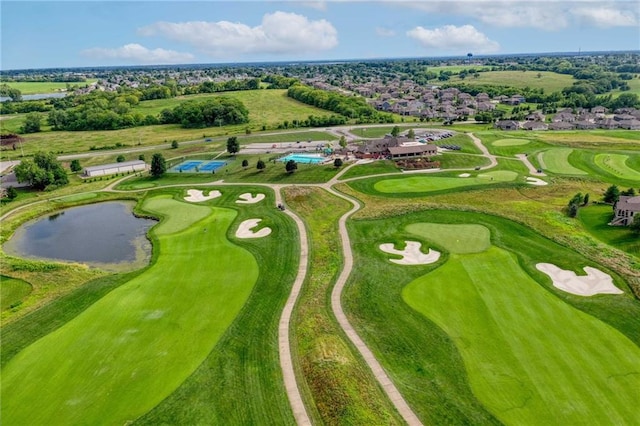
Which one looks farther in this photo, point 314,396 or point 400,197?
point 400,197

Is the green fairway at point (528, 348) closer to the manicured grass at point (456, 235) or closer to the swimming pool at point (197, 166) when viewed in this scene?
the manicured grass at point (456, 235)

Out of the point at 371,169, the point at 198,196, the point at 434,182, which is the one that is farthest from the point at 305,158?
the point at 434,182

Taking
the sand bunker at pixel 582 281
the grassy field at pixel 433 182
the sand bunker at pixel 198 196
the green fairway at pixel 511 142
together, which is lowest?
the sand bunker at pixel 582 281

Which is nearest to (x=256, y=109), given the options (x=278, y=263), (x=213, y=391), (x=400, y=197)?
(x=400, y=197)

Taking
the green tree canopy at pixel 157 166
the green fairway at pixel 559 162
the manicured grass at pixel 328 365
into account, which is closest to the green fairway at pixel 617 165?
the green fairway at pixel 559 162

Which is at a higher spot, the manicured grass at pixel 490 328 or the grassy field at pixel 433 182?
the grassy field at pixel 433 182

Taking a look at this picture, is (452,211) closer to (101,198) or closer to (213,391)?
(213,391)
